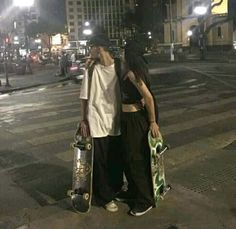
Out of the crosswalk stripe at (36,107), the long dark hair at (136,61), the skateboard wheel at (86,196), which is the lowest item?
the skateboard wheel at (86,196)

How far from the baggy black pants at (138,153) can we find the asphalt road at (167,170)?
0.25 metres

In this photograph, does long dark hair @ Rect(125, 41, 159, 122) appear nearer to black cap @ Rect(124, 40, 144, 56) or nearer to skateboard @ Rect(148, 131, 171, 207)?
black cap @ Rect(124, 40, 144, 56)

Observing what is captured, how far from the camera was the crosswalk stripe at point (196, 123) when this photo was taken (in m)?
8.83

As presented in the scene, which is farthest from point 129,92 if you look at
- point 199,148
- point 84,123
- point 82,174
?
point 199,148

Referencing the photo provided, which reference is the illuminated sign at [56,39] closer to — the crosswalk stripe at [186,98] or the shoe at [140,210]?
the crosswalk stripe at [186,98]

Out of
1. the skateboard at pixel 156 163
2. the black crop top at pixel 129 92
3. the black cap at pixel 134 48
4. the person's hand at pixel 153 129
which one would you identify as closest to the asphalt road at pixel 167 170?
the skateboard at pixel 156 163

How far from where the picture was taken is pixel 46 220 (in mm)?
4809

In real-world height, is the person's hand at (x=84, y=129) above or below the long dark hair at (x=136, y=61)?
below

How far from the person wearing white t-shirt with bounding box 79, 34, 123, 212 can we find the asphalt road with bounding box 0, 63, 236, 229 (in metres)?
0.41

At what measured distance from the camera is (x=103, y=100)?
16.1 feet

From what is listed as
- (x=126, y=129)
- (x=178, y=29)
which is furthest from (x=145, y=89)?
(x=178, y=29)

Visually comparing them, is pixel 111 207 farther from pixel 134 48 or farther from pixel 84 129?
pixel 134 48

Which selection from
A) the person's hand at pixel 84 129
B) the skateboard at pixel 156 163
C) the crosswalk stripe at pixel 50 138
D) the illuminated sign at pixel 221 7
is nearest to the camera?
the skateboard at pixel 156 163

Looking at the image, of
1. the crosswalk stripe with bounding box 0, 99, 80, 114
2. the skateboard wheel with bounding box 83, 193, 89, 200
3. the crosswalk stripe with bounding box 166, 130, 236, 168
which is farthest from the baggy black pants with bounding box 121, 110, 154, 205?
the crosswalk stripe with bounding box 0, 99, 80, 114
